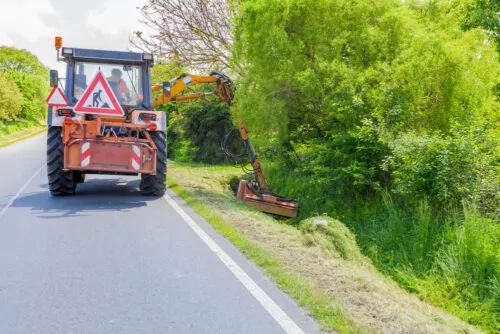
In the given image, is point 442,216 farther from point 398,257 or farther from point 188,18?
point 188,18

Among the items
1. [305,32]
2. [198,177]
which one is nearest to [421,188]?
[305,32]

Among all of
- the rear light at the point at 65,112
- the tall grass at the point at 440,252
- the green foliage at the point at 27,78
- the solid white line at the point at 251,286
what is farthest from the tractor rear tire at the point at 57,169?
the green foliage at the point at 27,78

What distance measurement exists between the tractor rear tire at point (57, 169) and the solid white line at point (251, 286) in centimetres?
398

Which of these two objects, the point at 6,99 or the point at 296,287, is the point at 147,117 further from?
the point at 6,99

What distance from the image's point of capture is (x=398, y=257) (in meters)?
8.36

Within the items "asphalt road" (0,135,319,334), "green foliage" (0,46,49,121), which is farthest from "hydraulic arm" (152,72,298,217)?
"green foliage" (0,46,49,121)

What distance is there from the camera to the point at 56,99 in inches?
433

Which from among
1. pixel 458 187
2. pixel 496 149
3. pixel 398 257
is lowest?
pixel 398 257

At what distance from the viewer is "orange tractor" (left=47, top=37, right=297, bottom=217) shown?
10062 mm

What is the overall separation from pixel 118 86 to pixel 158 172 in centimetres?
228

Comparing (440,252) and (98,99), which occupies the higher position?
(98,99)

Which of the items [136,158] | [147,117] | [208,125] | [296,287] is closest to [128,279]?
[296,287]

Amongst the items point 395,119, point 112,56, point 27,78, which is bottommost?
point 395,119

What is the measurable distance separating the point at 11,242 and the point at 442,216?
6.79 meters
